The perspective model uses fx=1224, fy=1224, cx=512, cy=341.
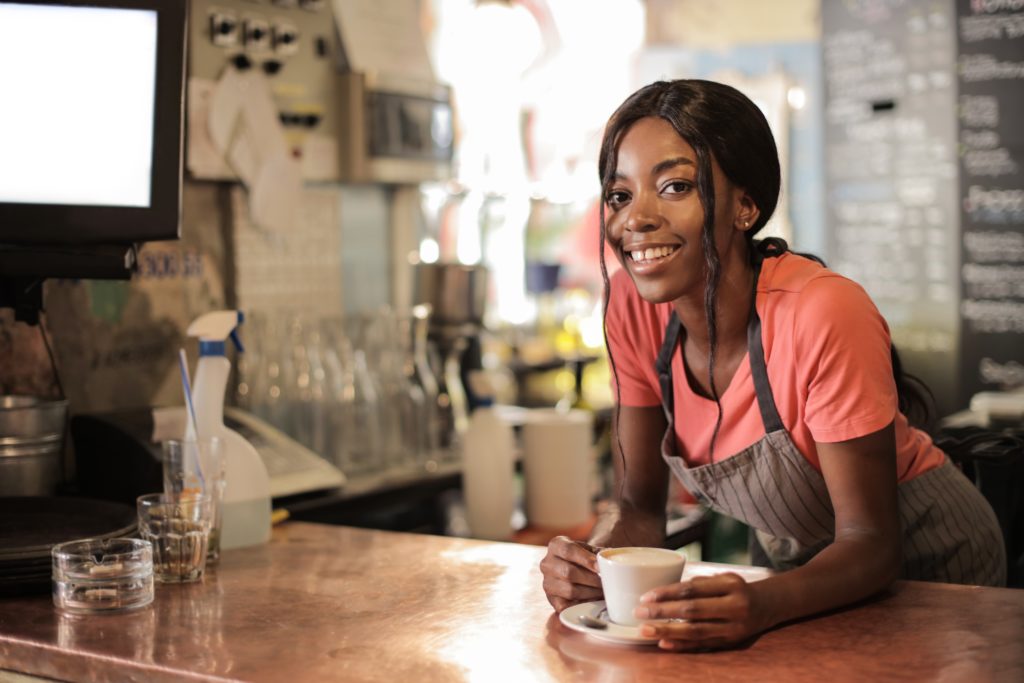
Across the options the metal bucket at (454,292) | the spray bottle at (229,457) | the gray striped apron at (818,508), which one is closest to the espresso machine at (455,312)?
the metal bucket at (454,292)

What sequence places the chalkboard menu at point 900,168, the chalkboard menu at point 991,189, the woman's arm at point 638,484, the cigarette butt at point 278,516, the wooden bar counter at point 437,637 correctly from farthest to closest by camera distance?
1. the chalkboard menu at point 900,168
2. the chalkboard menu at point 991,189
3. the cigarette butt at point 278,516
4. the woman's arm at point 638,484
5. the wooden bar counter at point 437,637

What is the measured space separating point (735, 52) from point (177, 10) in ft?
16.1

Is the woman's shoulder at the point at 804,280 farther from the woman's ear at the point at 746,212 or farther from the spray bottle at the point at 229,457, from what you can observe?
the spray bottle at the point at 229,457

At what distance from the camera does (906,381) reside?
195 cm

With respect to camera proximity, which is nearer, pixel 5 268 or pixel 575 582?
pixel 575 582

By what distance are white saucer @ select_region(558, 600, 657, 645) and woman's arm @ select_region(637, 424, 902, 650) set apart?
25 millimetres

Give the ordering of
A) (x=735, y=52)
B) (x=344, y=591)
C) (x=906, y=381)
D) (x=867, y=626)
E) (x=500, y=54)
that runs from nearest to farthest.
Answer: (x=867, y=626) → (x=344, y=591) → (x=906, y=381) → (x=500, y=54) → (x=735, y=52)

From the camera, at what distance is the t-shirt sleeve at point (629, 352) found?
1879mm

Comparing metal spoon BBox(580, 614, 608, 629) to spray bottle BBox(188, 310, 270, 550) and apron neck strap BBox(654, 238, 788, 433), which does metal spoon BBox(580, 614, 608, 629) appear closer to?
apron neck strap BBox(654, 238, 788, 433)

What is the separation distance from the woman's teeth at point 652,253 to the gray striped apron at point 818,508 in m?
0.15

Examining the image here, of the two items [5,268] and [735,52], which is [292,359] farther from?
[735,52]

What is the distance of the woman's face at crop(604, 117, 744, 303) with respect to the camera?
5.36 feet

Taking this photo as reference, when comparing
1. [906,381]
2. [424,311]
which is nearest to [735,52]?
[424,311]

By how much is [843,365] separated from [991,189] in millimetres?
3848
